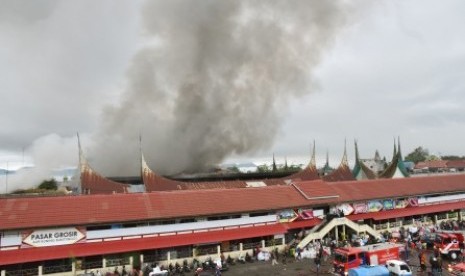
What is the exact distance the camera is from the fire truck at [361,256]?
29266 mm

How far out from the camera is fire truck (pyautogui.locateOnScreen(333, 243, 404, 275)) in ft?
96.0

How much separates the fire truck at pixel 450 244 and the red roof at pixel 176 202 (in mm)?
10340

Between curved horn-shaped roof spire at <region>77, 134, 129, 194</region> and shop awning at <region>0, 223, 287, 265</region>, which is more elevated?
curved horn-shaped roof spire at <region>77, 134, 129, 194</region>

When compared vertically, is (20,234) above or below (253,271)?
above

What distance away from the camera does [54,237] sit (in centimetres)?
2995

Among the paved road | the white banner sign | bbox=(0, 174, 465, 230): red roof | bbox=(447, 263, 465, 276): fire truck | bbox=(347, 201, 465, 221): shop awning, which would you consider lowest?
the paved road

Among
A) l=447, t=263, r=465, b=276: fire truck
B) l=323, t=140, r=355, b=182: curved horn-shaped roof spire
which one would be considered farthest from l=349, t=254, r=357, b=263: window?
l=323, t=140, r=355, b=182: curved horn-shaped roof spire

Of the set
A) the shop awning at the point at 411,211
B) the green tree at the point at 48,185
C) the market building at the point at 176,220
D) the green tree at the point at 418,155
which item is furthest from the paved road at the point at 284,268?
the green tree at the point at 418,155

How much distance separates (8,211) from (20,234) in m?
2.43

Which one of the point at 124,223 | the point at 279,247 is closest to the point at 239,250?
the point at 279,247

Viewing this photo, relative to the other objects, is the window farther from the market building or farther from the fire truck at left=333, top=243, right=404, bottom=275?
the market building

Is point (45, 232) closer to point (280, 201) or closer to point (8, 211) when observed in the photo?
point (8, 211)

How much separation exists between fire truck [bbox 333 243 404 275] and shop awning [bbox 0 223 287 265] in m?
7.67

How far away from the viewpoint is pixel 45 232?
29703 millimetres
